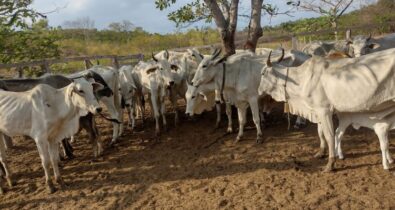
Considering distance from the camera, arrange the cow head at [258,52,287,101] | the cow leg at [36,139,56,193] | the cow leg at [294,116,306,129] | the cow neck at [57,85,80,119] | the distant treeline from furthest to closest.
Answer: the distant treeline
the cow leg at [294,116,306,129]
the cow head at [258,52,287,101]
the cow neck at [57,85,80,119]
the cow leg at [36,139,56,193]

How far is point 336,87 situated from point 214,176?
220 centimetres

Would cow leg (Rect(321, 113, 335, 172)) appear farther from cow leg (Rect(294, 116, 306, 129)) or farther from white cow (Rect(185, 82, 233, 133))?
white cow (Rect(185, 82, 233, 133))

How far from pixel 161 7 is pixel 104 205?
15.9 ft

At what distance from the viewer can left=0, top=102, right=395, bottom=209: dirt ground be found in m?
5.38

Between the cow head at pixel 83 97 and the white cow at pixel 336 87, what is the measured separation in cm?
292

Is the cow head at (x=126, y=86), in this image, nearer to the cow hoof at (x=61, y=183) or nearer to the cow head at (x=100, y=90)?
the cow head at (x=100, y=90)

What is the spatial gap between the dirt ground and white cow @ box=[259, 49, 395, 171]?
0.56m

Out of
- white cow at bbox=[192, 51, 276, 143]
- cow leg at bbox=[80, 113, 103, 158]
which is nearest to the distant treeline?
white cow at bbox=[192, 51, 276, 143]

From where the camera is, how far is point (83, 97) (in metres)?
6.34

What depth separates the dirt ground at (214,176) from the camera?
17.7 feet

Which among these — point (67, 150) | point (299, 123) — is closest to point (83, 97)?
point (67, 150)

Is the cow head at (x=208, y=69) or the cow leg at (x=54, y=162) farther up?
the cow head at (x=208, y=69)

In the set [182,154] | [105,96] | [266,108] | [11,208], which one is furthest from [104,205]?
[266,108]

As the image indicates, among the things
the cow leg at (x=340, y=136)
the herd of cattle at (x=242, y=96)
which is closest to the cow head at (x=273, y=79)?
the herd of cattle at (x=242, y=96)
